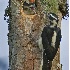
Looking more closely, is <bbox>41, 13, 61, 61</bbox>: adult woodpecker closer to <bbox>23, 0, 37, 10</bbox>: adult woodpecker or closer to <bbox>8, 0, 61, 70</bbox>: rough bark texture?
<bbox>8, 0, 61, 70</bbox>: rough bark texture

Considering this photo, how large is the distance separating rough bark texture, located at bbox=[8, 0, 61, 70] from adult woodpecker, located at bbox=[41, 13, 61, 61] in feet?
0.16

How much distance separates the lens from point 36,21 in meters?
2.81

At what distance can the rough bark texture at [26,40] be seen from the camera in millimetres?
2797

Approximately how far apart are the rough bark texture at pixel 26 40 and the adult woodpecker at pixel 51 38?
0.16 ft

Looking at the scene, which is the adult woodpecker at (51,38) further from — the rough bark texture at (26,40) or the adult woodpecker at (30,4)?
the adult woodpecker at (30,4)

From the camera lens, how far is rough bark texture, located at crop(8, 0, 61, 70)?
9.18 ft

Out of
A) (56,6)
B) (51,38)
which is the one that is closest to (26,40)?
(51,38)

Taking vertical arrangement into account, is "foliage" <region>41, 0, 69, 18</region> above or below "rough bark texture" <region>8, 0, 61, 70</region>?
above

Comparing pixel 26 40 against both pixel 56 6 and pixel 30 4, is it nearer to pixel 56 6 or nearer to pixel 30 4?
pixel 30 4

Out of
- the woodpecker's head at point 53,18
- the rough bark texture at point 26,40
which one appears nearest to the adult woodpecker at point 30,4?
the rough bark texture at point 26,40

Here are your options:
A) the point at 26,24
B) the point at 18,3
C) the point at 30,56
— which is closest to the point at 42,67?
the point at 30,56

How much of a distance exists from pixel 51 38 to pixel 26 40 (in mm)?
200

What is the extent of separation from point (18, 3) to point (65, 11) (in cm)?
41

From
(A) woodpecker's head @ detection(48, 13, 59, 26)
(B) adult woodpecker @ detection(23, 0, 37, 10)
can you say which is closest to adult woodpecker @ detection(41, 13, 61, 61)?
(A) woodpecker's head @ detection(48, 13, 59, 26)
